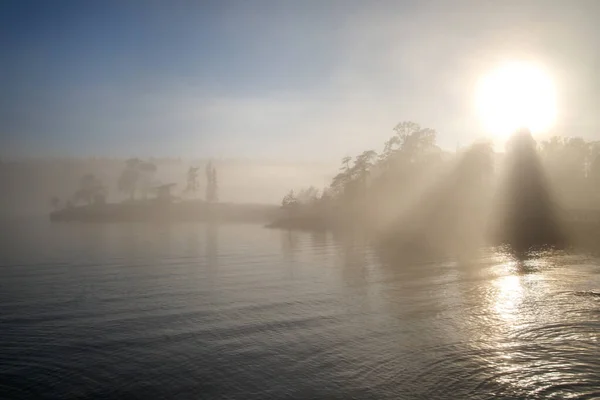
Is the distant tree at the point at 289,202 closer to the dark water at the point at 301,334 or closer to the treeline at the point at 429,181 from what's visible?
the treeline at the point at 429,181

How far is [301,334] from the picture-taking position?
84.3ft

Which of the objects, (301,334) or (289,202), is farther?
(289,202)

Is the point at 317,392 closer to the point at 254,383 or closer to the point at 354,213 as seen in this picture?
the point at 254,383

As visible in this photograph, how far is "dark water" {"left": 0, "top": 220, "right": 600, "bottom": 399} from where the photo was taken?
1900 centimetres

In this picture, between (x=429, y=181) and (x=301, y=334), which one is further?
(x=429, y=181)

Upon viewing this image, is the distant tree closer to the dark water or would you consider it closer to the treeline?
the treeline

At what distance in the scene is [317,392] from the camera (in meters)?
18.0

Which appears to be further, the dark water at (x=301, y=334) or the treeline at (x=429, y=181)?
the treeline at (x=429, y=181)

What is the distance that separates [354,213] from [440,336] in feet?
406

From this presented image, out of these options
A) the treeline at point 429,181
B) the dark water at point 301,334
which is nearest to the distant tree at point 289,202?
the treeline at point 429,181

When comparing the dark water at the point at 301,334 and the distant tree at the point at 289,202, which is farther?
the distant tree at the point at 289,202

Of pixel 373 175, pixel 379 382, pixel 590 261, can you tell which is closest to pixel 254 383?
pixel 379 382

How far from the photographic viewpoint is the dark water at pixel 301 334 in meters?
19.0

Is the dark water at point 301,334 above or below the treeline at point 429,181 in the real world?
below
